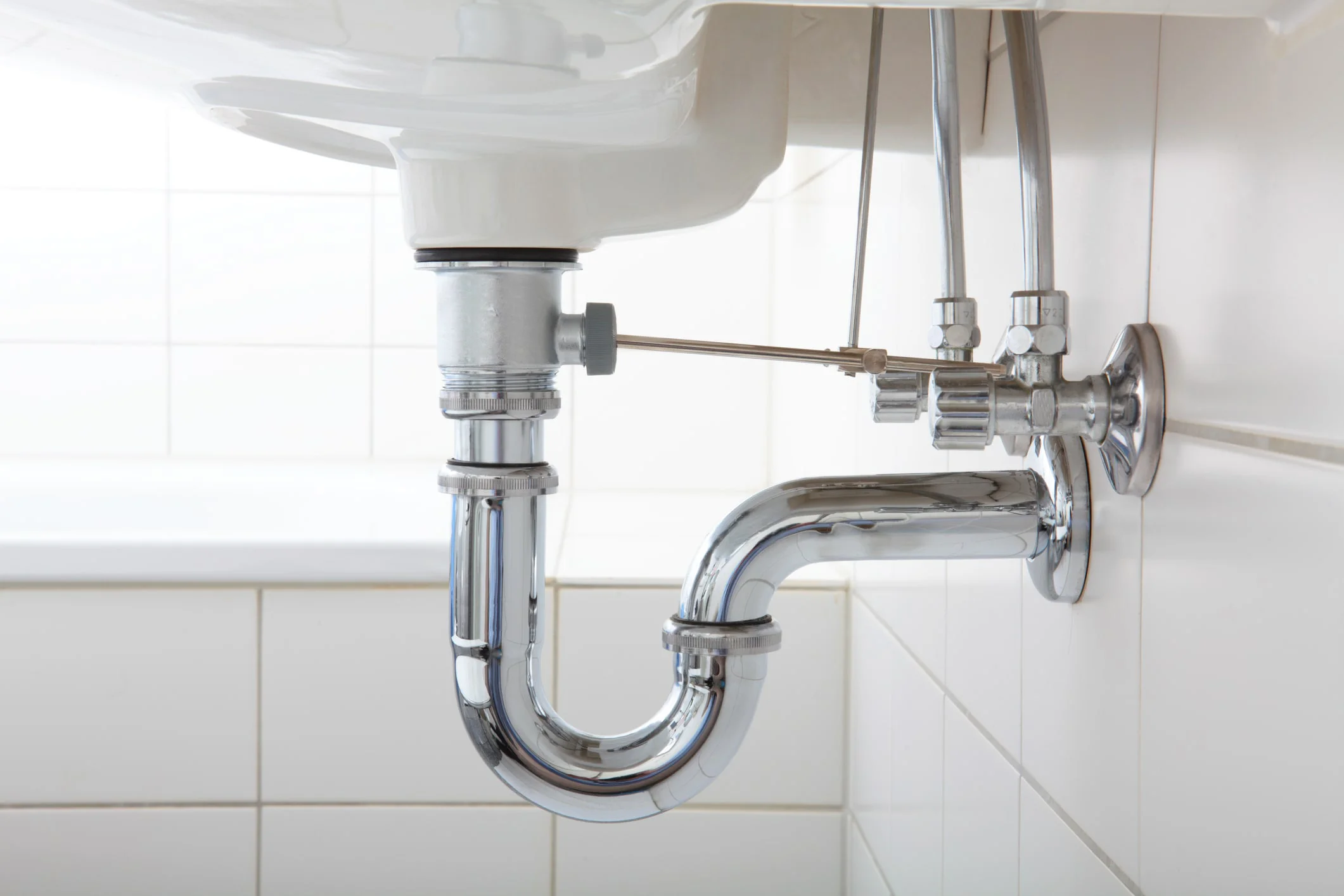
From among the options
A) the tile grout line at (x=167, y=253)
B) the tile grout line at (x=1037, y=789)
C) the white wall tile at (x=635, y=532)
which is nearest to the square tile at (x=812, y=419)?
the white wall tile at (x=635, y=532)

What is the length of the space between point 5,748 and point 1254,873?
3.34 ft

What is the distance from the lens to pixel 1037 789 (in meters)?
0.55

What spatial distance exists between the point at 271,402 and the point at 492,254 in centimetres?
130

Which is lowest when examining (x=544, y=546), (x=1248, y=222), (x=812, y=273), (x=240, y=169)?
(x=544, y=546)

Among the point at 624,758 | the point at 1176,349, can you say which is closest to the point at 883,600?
the point at 624,758

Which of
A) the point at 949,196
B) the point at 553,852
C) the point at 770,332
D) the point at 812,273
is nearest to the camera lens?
the point at 949,196

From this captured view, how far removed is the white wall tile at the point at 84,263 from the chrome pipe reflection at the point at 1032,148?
59.4 inches

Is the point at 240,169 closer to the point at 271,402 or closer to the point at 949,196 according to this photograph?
the point at 271,402

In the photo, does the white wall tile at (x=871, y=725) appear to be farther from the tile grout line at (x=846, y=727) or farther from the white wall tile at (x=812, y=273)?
the white wall tile at (x=812, y=273)

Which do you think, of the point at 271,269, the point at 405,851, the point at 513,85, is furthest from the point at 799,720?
the point at 271,269

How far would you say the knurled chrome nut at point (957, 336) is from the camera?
1.58 ft

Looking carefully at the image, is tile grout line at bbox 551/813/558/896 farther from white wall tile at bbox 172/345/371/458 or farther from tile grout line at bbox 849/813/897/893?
white wall tile at bbox 172/345/371/458

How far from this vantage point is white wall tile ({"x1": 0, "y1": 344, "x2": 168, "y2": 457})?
1657mm

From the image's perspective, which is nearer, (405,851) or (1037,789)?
(1037,789)
